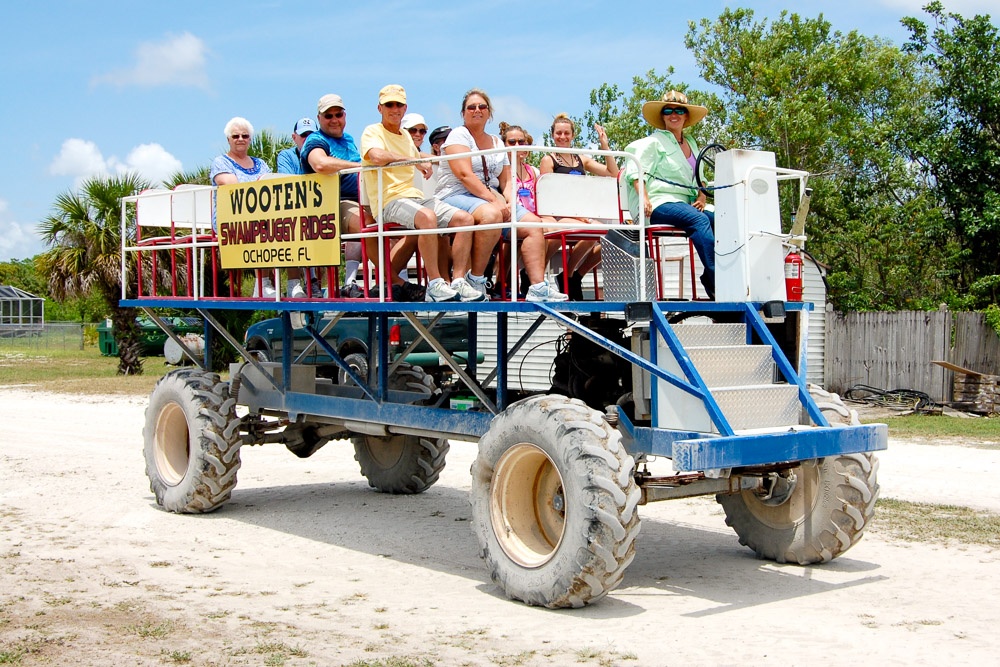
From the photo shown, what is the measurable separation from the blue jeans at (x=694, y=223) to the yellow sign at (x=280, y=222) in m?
2.43

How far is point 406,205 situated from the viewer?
8633 millimetres

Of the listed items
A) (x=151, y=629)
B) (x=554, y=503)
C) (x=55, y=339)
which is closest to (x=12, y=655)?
(x=151, y=629)

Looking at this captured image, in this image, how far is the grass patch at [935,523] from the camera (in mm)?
9350

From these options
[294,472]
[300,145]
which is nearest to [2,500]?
[294,472]

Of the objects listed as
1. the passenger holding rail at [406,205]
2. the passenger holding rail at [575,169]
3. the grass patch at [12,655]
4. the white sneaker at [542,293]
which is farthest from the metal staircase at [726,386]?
the grass patch at [12,655]

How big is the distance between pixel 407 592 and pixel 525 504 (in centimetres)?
94

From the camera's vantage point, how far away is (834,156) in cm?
2759

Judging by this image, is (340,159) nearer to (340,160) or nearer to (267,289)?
(340,160)

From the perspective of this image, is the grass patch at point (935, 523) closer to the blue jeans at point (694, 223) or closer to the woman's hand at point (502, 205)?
the blue jeans at point (694, 223)

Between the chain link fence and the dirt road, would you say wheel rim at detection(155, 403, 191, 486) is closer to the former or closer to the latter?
the dirt road

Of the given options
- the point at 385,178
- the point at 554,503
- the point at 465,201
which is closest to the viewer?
the point at 554,503

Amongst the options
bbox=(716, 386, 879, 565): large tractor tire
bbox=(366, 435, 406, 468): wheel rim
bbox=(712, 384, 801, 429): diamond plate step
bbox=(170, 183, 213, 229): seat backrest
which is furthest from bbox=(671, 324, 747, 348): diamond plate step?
bbox=(170, 183, 213, 229): seat backrest

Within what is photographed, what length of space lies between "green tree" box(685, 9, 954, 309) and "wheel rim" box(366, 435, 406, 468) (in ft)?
46.8

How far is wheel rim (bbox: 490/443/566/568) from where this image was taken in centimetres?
762
